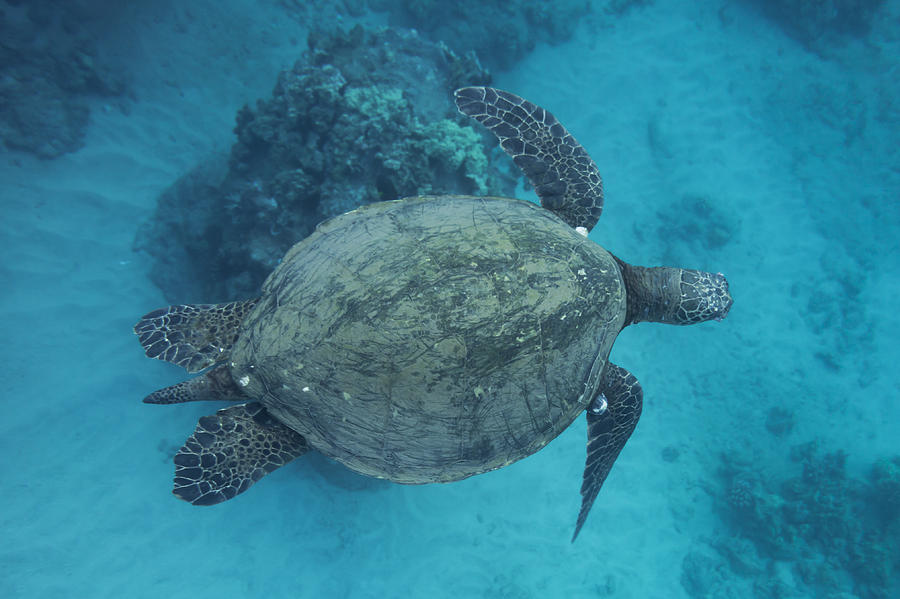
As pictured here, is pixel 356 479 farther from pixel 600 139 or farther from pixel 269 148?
pixel 600 139

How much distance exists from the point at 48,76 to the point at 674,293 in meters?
9.60

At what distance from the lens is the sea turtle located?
7.18 feet

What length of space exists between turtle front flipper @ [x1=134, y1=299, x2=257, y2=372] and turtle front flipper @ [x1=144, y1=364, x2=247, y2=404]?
0.14m

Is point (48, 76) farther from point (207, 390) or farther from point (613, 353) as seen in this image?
point (613, 353)

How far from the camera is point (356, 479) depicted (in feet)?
16.2

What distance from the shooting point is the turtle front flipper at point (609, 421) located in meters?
3.48

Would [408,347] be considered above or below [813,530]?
above

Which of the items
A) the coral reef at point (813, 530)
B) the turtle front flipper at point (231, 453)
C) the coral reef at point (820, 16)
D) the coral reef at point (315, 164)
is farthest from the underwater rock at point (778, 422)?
the coral reef at point (820, 16)

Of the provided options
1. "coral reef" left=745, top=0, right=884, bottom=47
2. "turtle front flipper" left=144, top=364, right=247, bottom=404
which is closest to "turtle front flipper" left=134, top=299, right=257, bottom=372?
"turtle front flipper" left=144, top=364, right=247, bottom=404

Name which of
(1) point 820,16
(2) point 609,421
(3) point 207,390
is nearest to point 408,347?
(3) point 207,390

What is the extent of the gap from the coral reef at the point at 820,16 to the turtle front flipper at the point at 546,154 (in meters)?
10.7

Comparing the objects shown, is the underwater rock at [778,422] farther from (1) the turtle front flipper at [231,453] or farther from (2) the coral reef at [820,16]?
(2) the coral reef at [820,16]

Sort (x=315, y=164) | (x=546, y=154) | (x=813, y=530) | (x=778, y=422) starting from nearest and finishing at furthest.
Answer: (x=546, y=154)
(x=315, y=164)
(x=813, y=530)
(x=778, y=422)

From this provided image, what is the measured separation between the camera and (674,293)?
3.63m
